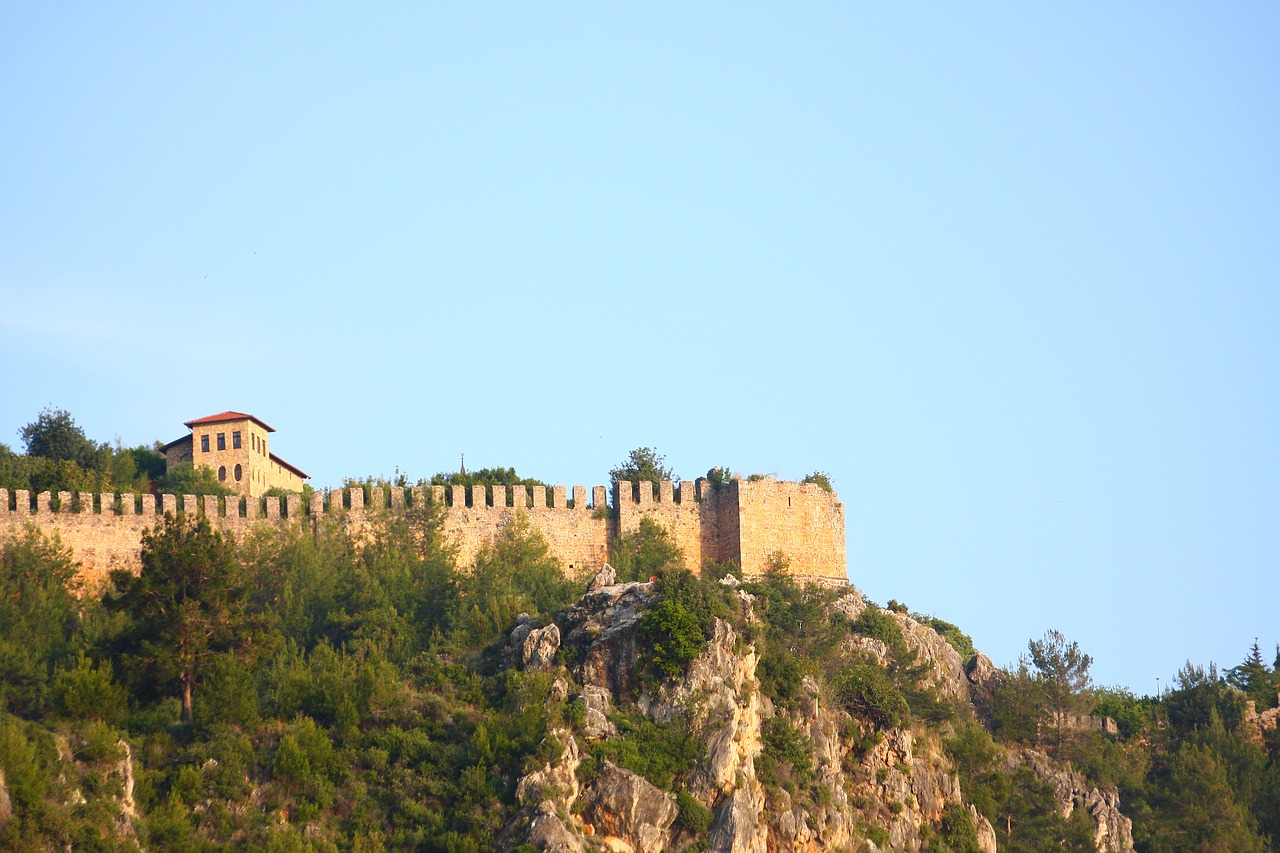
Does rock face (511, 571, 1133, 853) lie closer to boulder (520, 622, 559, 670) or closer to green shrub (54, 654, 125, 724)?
boulder (520, 622, 559, 670)

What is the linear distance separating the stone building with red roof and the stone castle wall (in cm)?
864

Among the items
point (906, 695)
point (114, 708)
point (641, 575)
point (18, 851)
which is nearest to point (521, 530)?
Answer: point (641, 575)

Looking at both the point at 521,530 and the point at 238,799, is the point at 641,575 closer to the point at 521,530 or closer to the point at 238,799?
the point at 521,530

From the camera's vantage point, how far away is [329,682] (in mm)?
39062

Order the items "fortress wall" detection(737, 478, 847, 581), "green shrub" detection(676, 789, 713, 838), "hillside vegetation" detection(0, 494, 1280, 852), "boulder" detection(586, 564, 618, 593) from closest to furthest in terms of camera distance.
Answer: "hillside vegetation" detection(0, 494, 1280, 852), "green shrub" detection(676, 789, 713, 838), "boulder" detection(586, 564, 618, 593), "fortress wall" detection(737, 478, 847, 581)

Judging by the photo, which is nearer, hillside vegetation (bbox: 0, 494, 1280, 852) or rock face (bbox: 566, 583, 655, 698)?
hillside vegetation (bbox: 0, 494, 1280, 852)

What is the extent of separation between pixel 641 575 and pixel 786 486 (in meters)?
4.58

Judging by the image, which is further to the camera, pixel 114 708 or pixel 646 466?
pixel 646 466

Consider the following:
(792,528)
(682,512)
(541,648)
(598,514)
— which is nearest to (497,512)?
(598,514)

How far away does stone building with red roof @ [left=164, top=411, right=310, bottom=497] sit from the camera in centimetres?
5781

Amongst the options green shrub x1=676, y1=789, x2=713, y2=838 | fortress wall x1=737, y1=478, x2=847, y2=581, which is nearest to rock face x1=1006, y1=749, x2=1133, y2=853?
fortress wall x1=737, y1=478, x2=847, y2=581

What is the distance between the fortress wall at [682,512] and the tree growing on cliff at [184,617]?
41.1 ft

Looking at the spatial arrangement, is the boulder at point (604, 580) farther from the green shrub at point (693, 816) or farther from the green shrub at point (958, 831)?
the green shrub at point (958, 831)

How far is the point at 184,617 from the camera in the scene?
38.3 m
